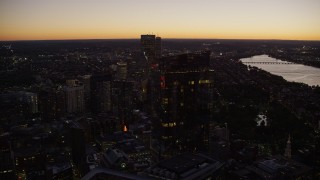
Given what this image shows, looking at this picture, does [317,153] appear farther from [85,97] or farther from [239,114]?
[85,97]

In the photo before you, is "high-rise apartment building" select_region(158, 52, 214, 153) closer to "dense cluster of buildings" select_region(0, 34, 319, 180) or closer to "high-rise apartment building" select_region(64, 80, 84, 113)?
"dense cluster of buildings" select_region(0, 34, 319, 180)

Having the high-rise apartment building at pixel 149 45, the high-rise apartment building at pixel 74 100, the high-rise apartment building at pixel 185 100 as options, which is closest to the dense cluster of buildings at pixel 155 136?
the high-rise apartment building at pixel 185 100

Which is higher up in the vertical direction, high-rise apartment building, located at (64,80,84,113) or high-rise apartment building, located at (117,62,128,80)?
high-rise apartment building, located at (117,62,128,80)

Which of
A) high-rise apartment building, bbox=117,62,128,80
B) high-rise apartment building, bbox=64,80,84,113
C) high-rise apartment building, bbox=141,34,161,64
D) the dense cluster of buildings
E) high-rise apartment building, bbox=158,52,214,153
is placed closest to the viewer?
the dense cluster of buildings

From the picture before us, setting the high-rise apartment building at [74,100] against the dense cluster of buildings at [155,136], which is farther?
the high-rise apartment building at [74,100]

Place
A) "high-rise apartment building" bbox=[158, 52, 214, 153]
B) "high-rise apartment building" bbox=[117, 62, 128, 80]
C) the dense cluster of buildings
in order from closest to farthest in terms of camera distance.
Result: the dense cluster of buildings, "high-rise apartment building" bbox=[158, 52, 214, 153], "high-rise apartment building" bbox=[117, 62, 128, 80]

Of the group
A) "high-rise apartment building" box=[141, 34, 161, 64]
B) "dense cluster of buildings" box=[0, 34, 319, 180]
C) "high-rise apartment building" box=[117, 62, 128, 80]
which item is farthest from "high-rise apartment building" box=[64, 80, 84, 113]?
"high-rise apartment building" box=[117, 62, 128, 80]

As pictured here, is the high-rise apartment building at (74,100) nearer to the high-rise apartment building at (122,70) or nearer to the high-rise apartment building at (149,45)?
the high-rise apartment building at (149,45)

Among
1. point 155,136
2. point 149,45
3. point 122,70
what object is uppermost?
point 149,45

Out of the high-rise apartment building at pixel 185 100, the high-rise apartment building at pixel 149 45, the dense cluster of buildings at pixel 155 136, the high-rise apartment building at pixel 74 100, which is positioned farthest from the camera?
the high-rise apartment building at pixel 149 45

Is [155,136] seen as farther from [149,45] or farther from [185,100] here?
[149,45]

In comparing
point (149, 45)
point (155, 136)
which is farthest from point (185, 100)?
point (149, 45)

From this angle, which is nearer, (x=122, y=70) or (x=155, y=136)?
(x=155, y=136)
